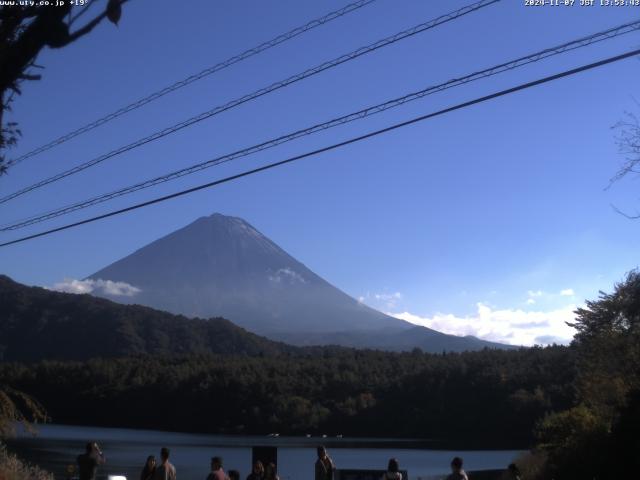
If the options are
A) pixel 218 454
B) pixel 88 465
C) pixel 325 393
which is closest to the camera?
pixel 88 465

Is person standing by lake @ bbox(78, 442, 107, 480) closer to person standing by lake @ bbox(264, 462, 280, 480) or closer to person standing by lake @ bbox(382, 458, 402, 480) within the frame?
person standing by lake @ bbox(264, 462, 280, 480)

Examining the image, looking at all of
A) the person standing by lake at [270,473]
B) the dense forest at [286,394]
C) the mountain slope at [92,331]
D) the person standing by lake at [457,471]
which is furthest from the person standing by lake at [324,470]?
the mountain slope at [92,331]

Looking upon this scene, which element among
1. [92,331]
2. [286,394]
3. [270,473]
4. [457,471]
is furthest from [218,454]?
[92,331]

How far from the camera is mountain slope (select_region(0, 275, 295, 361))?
11869 cm

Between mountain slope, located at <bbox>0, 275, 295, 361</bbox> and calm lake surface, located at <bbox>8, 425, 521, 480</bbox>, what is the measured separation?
135 feet

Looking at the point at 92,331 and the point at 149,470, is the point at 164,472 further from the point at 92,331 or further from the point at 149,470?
the point at 92,331

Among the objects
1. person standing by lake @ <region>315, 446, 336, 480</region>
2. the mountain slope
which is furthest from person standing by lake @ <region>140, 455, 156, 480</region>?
the mountain slope

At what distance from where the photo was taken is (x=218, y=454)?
53969 millimetres

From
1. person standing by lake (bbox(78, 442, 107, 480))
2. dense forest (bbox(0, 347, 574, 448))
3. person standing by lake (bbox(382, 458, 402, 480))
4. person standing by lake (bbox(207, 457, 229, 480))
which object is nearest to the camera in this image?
person standing by lake (bbox(382, 458, 402, 480))

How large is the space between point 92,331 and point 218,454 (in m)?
74.4

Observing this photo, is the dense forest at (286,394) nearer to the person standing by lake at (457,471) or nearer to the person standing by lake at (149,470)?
the person standing by lake at (149,470)

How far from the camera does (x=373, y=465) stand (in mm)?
48250

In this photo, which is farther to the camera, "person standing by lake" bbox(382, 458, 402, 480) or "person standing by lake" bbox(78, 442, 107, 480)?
"person standing by lake" bbox(78, 442, 107, 480)

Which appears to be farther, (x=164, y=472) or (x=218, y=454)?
(x=218, y=454)
